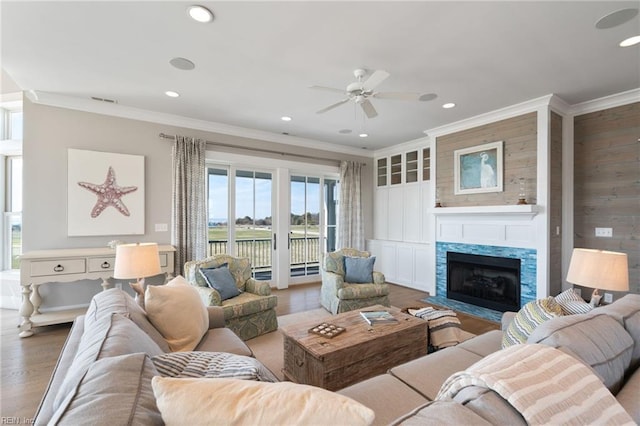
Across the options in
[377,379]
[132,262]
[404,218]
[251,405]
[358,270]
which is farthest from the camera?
[404,218]

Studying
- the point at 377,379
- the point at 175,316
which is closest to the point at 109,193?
the point at 175,316

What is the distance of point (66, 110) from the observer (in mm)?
3623

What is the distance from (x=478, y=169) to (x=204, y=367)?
4.44 m

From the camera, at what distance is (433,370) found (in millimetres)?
1664

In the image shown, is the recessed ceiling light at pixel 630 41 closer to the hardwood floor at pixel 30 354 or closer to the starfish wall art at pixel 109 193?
the hardwood floor at pixel 30 354

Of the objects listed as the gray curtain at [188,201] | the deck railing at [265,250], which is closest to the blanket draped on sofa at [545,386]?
the gray curtain at [188,201]

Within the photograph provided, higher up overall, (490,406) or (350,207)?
(350,207)

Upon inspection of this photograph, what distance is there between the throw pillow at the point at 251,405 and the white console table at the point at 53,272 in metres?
3.48

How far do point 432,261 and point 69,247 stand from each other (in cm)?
534

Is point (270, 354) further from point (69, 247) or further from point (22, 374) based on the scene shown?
point (69, 247)

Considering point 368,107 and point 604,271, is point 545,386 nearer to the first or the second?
point 604,271

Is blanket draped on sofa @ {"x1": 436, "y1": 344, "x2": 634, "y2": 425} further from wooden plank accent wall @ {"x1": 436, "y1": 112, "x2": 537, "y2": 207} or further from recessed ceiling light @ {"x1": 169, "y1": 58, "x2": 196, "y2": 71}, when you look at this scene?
wooden plank accent wall @ {"x1": 436, "y1": 112, "x2": 537, "y2": 207}

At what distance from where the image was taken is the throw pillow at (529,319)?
1588 mm

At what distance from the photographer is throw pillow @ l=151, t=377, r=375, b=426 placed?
2.16 feet
